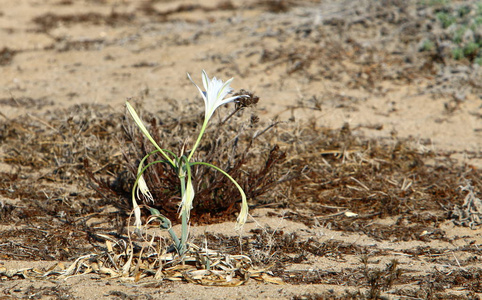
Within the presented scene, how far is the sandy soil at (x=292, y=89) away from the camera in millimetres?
2809

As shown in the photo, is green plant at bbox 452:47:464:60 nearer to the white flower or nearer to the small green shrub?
the small green shrub

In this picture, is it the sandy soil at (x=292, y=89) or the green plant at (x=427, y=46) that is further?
the green plant at (x=427, y=46)

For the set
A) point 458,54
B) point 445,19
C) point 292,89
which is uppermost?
point 445,19

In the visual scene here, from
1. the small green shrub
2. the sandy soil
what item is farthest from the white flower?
the small green shrub

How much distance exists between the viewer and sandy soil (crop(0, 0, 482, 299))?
2.81m

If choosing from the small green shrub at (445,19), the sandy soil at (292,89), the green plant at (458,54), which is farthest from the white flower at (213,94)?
the small green shrub at (445,19)

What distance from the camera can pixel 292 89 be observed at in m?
6.27

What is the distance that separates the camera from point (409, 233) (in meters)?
3.56

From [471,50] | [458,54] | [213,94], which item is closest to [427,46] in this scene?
[458,54]

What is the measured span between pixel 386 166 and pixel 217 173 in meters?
1.69

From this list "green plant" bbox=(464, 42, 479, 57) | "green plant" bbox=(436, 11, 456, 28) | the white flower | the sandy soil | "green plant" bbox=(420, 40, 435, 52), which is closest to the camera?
the white flower

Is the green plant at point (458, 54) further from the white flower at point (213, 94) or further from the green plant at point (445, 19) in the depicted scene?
the white flower at point (213, 94)

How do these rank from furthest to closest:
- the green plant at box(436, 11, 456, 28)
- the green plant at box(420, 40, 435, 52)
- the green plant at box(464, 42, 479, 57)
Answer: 1. the green plant at box(436, 11, 456, 28)
2. the green plant at box(420, 40, 435, 52)
3. the green plant at box(464, 42, 479, 57)

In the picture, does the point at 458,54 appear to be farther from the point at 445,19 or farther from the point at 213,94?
the point at 213,94
